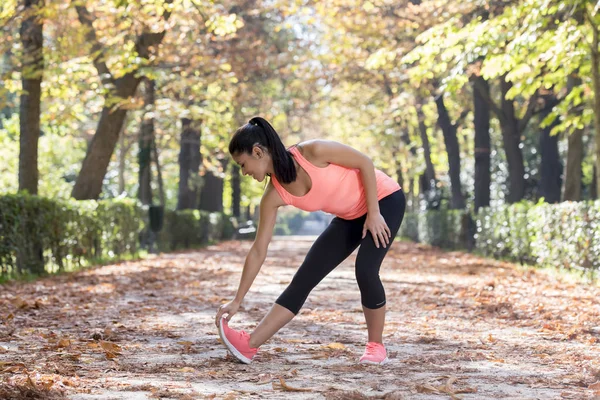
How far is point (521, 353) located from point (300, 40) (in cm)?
2987

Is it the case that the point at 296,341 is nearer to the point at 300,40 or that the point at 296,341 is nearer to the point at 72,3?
the point at 72,3

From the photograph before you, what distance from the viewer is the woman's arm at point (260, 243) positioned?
6.11m

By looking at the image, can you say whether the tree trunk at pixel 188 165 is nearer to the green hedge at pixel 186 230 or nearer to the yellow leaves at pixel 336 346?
the green hedge at pixel 186 230

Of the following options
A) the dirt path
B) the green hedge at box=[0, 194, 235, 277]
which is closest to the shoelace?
the dirt path

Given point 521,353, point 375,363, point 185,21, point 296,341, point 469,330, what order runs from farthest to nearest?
point 185,21
point 469,330
point 296,341
point 521,353
point 375,363

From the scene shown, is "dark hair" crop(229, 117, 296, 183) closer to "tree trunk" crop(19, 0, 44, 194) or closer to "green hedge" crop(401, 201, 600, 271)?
"green hedge" crop(401, 201, 600, 271)

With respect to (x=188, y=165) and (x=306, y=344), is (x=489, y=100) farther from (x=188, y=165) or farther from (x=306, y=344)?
(x=306, y=344)

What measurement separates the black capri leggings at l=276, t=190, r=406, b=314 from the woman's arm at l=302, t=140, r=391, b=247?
0.71 ft

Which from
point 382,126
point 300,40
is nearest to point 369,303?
point 300,40

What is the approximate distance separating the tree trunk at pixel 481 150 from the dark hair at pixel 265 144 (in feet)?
77.8

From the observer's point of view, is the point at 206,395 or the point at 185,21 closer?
the point at 206,395

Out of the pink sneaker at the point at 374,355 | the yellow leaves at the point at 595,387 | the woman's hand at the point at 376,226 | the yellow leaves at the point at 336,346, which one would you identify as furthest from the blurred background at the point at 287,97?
the yellow leaves at the point at 595,387

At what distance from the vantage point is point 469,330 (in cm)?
860

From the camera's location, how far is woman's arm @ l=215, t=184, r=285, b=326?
241 inches
